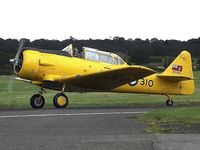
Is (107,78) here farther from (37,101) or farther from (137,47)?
(137,47)

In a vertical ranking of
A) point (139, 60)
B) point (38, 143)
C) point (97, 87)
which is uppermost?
point (139, 60)

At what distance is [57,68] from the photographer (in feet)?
65.8

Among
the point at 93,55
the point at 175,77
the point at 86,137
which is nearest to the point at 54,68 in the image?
the point at 93,55

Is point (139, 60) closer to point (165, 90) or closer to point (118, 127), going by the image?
point (165, 90)

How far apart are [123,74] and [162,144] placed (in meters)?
11.6

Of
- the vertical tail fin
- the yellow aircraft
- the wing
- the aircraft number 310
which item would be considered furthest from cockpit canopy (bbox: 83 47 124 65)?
the vertical tail fin

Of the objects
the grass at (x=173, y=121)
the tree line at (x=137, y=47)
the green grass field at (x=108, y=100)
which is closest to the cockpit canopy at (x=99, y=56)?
the green grass field at (x=108, y=100)

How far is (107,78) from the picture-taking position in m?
20.4

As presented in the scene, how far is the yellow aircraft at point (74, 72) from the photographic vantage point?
19484 mm

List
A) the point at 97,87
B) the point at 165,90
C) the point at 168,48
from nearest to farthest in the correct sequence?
1. the point at 97,87
2. the point at 165,90
3. the point at 168,48

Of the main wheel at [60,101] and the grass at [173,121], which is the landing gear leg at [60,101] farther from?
the grass at [173,121]

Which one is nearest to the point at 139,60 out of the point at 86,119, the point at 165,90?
the point at 165,90

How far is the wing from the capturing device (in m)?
19.2

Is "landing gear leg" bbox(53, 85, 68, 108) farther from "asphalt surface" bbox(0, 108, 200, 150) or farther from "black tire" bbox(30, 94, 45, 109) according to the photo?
"asphalt surface" bbox(0, 108, 200, 150)
